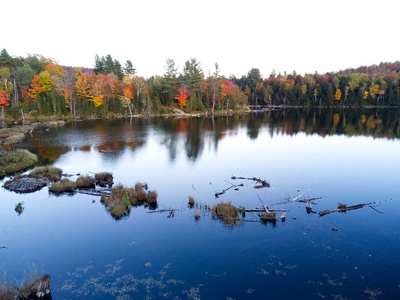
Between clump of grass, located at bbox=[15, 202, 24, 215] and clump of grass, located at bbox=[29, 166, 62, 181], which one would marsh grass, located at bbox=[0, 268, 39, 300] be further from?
clump of grass, located at bbox=[29, 166, 62, 181]

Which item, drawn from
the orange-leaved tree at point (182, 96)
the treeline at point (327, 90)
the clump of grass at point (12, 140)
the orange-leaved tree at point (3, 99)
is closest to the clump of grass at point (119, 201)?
the clump of grass at point (12, 140)

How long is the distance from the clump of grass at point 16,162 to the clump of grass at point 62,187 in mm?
8501

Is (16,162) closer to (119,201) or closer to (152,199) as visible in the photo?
(119,201)

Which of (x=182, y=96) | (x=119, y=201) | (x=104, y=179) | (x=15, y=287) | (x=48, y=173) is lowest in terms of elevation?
(x=15, y=287)

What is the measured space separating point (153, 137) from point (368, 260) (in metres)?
40.8

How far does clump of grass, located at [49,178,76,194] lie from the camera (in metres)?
23.2

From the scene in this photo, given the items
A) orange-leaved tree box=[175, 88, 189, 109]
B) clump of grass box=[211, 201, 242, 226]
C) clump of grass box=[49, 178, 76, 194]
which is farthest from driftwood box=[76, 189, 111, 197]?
orange-leaved tree box=[175, 88, 189, 109]

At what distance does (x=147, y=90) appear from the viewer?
95562 millimetres

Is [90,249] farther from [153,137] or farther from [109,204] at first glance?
[153,137]

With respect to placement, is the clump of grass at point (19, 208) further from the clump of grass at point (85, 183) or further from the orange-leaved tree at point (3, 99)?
the orange-leaved tree at point (3, 99)

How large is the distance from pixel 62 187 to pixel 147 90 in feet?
252

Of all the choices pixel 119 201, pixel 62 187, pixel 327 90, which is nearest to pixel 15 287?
pixel 119 201

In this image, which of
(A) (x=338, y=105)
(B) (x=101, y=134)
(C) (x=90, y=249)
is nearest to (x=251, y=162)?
(C) (x=90, y=249)

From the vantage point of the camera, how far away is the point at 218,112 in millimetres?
102250
